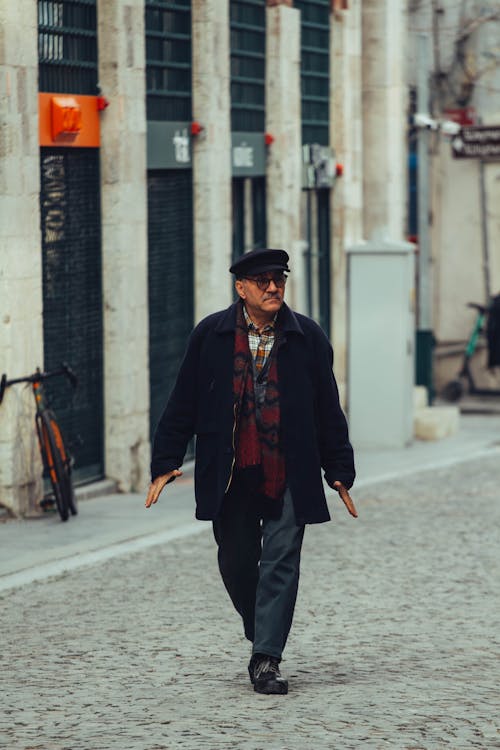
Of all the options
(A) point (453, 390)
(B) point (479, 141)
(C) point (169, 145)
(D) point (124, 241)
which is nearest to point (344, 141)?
(B) point (479, 141)

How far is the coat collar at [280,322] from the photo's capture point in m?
7.53

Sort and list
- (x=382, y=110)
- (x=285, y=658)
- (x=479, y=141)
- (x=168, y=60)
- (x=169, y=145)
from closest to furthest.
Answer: (x=285, y=658) < (x=169, y=145) < (x=168, y=60) < (x=479, y=141) < (x=382, y=110)

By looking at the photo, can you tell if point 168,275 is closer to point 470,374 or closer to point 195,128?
point 195,128

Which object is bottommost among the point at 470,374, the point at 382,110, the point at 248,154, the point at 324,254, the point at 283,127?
the point at 470,374

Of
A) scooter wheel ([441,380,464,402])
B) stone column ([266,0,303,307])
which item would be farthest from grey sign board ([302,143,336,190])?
scooter wheel ([441,380,464,402])

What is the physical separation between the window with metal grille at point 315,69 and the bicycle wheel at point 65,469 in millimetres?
8221

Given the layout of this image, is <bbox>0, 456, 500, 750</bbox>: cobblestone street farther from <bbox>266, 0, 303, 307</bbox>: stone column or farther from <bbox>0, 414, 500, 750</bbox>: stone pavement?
<bbox>266, 0, 303, 307</bbox>: stone column

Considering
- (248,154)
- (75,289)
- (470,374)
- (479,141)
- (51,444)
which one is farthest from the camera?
(470,374)

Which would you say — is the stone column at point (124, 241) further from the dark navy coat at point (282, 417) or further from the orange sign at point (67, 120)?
the dark navy coat at point (282, 417)

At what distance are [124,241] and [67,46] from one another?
1.54m

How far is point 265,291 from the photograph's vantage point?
746cm

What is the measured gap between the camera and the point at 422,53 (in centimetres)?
2298

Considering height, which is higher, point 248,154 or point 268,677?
point 248,154

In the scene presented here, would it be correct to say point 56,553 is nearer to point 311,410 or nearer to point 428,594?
point 428,594
